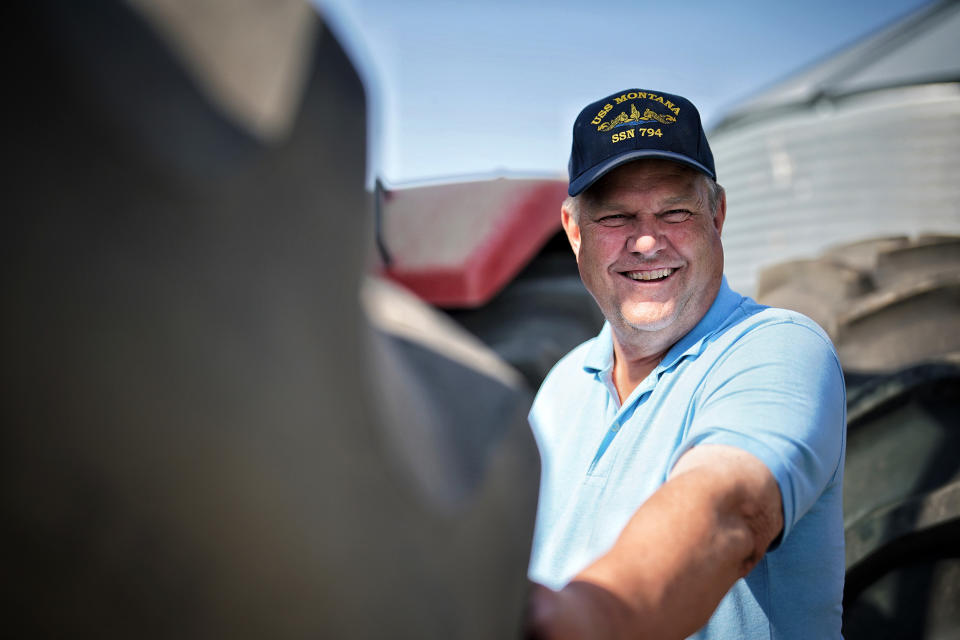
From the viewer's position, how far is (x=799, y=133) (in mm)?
2729

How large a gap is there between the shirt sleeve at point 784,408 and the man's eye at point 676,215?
0.40 meters

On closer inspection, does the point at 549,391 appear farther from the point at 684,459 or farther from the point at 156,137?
the point at 156,137

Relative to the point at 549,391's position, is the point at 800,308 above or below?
above

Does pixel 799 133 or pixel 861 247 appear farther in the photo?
pixel 799 133

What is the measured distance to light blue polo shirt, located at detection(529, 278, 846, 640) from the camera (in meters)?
0.77

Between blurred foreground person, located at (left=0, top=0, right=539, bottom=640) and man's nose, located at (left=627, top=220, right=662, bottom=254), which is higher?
man's nose, located at (left=627, top=220, right=662, bottom=254)

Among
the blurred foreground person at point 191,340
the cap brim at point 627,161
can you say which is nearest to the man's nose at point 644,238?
the cap brim at point 627,161

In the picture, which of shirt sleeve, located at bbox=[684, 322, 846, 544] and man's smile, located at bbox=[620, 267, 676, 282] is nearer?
shirt sleeve, located at bbox=[684, 322, 846, 544]

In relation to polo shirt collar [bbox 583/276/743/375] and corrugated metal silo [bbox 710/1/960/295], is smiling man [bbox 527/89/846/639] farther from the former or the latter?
corrugated metal silo [bbox 710/1/960/295]

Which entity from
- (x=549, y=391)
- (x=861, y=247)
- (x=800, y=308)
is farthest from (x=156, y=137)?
(x=861, y=247)

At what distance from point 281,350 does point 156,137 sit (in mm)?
91

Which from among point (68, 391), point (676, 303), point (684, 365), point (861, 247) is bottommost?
point (68, 391)

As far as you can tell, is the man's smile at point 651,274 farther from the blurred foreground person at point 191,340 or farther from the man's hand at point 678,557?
the blurred foreground person at point 191,340

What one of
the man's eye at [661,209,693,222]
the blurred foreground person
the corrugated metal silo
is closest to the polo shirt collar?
the man's eye at [661,209,693,222]
